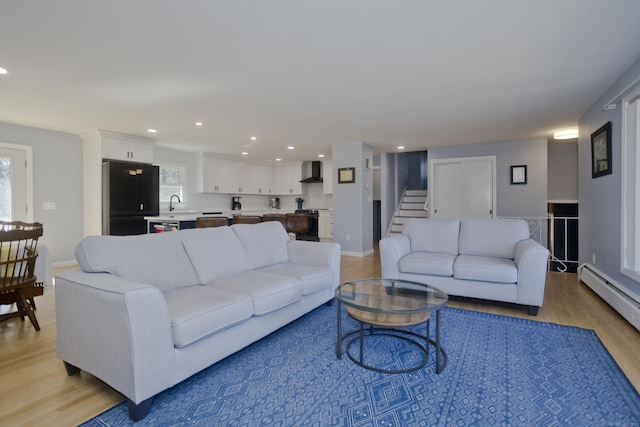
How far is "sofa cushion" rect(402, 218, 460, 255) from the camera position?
379cm

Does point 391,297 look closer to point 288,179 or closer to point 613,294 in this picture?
point 613,294

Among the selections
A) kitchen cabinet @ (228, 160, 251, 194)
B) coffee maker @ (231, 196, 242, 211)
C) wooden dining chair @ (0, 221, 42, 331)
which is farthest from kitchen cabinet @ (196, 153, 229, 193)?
wooden dining chair @ (0, 221, 42, 331)

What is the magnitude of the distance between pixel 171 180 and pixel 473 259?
20.8 feet

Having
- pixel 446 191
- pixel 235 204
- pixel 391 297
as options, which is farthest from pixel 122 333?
pixel 235 204

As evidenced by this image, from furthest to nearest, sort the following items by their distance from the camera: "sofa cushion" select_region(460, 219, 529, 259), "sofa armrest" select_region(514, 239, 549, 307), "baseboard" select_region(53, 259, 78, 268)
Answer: "baseboard" select_region(53, 259, 78, 268), "sofa cushion" select_region(460, 219, 529, 259), "sofa armrest" select_region(514, 239, 549, 307)

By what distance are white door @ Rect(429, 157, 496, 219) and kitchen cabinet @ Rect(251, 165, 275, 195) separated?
4564mm

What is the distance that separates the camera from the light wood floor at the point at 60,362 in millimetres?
1610

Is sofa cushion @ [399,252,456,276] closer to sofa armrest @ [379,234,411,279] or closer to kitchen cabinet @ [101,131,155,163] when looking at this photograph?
sofa armrest @ [379,234,411,279]

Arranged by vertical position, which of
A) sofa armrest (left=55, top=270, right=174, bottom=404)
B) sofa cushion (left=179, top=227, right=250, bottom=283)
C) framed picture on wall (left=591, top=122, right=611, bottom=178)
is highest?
framed picture on wall (left=591, top=122, right=611, bottom=178)

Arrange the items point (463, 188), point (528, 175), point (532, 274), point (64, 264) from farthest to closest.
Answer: point (463, 188) < point (528, 175) < point (64, 264) < point (532, 274)

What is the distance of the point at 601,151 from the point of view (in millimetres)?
3559

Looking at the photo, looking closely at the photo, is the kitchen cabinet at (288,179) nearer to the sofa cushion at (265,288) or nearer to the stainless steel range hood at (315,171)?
the stainless steel range hood at (315,171)

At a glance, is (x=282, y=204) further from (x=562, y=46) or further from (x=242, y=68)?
(x=562, y=46)

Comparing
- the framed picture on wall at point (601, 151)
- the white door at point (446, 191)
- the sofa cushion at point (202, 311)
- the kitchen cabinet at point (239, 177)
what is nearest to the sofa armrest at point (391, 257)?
the sofa cushion at point (202, 311)
